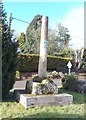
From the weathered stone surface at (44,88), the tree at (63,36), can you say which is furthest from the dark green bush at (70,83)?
the tree at (63,36)

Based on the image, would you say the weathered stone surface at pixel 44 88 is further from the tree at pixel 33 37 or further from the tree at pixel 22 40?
the tree at pixel 22 40

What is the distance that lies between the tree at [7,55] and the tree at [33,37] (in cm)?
2021

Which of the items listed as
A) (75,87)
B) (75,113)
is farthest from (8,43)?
(75,87)

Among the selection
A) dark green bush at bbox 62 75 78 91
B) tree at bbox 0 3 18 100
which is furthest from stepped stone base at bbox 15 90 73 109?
dark green bush at bbox 62 75 78 91

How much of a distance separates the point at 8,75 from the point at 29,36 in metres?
22.9

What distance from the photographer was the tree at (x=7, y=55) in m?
7.58

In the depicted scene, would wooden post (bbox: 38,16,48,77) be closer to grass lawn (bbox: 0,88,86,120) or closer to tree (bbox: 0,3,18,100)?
tree (bbox: 0,3,18,100)

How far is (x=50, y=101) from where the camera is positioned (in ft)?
23.0

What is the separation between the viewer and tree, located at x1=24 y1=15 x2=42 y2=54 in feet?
94.4

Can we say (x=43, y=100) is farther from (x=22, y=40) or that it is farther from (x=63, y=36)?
(x=63, y=36)

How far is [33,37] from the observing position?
97.2ft

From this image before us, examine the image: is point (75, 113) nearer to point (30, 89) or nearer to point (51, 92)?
point (51, 92)

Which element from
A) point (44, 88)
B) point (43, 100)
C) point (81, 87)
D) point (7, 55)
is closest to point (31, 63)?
point (81, 87)

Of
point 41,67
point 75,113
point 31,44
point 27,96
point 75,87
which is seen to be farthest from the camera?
point 31,44
